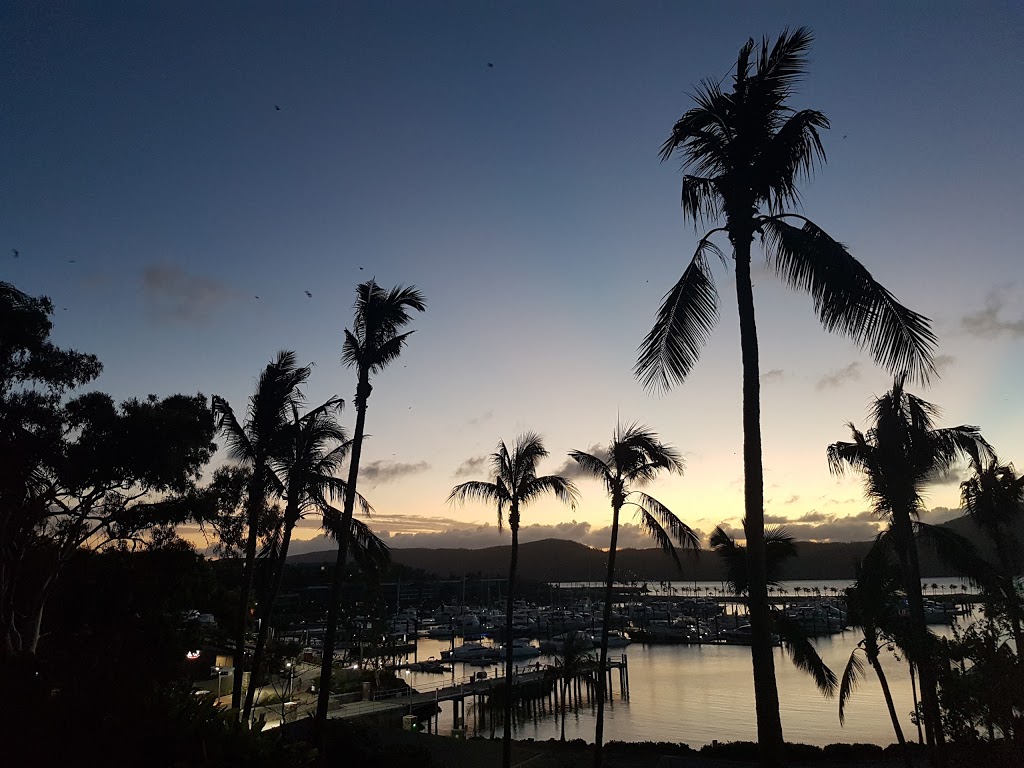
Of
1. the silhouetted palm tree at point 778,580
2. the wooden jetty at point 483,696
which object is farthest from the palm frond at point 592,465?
the wooden jetty at point 483,696

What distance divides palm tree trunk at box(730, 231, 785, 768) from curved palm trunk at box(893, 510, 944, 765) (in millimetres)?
9071

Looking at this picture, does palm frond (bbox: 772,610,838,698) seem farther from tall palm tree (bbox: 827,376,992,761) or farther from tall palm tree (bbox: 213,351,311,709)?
tall palm tree (bbox: 213,351,311,709)

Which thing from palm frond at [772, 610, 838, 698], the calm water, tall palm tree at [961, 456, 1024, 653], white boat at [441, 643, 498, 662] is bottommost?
white boat at [441, 643, 498, 662]

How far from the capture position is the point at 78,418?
20.5m

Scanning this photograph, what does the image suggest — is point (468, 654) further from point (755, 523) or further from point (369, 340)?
point (755, 523)

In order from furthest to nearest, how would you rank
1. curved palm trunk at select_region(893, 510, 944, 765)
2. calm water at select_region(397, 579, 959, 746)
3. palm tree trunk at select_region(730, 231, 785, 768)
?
calm water at select_region(397, 579, 959, 746), curved palm trunk at select_region(893, 510, 944, 765), palm tree trunk at select_region(730, 231, 785, 768)

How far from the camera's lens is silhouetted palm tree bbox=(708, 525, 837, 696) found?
62.7ft

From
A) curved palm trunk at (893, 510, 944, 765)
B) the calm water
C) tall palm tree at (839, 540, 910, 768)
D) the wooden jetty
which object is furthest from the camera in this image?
the calm water

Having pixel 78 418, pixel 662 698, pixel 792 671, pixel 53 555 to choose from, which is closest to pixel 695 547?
pixel 78 418

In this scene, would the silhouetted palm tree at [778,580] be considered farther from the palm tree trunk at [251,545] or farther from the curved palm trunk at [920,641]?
the palm tree trunk at [251,545]

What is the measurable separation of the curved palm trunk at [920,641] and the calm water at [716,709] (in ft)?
89.6

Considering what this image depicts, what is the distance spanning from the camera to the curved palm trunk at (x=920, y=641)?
1421 centimetres

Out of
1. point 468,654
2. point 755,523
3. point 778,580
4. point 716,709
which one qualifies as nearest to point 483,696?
point 716,709

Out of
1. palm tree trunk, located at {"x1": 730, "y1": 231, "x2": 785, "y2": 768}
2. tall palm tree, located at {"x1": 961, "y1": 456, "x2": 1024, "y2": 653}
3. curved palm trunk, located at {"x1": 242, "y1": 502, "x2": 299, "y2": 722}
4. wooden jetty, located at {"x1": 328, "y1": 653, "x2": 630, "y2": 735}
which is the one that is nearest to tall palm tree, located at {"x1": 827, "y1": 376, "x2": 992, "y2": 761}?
tall palm tree, located at {"x1": 961, "y1": 456, "x2": 1024, "y2": 653}
